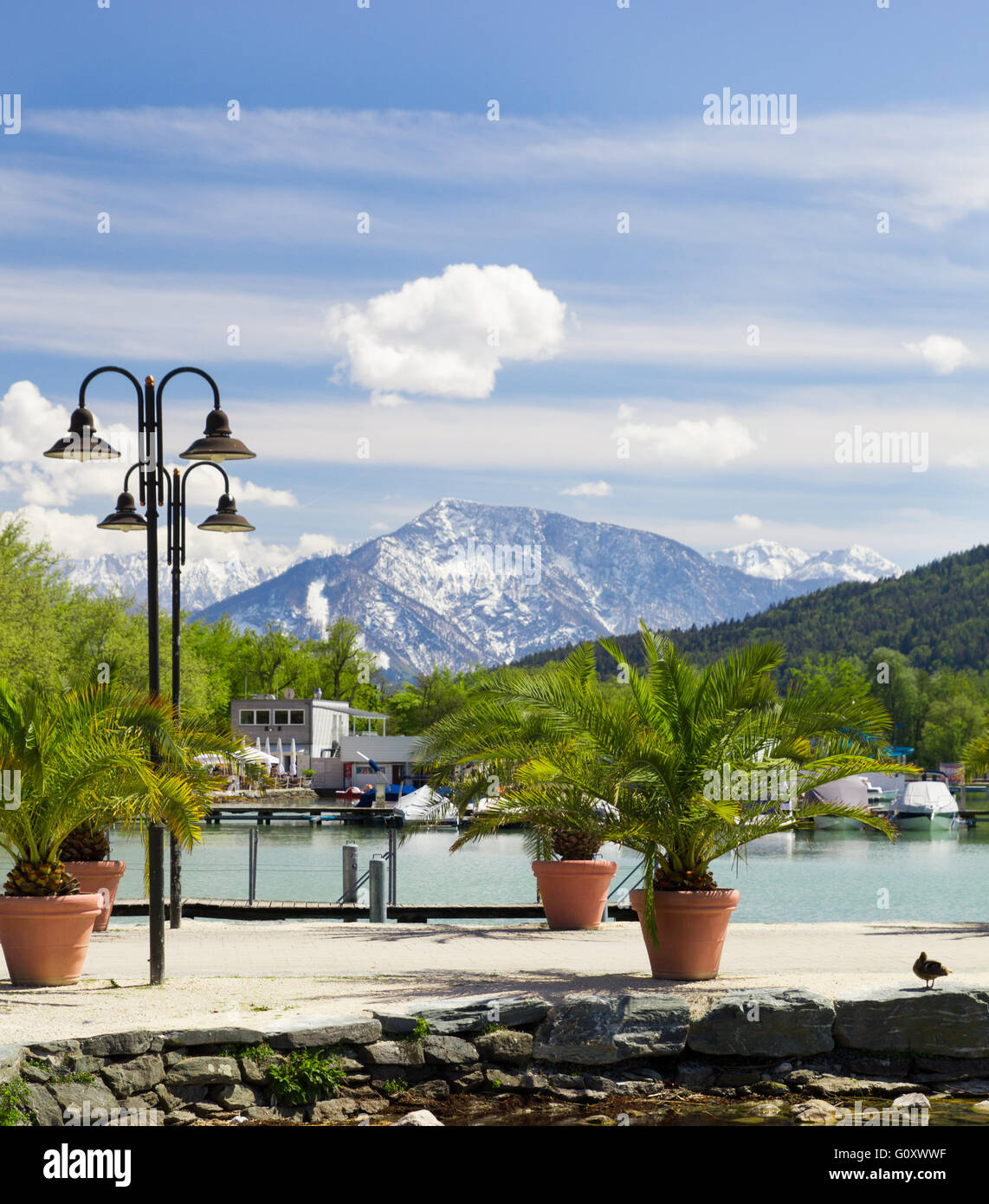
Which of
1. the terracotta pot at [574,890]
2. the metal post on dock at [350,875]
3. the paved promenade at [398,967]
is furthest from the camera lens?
the metal post on dock at [350,875]

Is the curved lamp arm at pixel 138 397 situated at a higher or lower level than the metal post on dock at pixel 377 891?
higher

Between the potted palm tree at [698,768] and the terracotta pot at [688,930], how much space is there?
1 centimetres

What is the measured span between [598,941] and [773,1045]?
519 cm

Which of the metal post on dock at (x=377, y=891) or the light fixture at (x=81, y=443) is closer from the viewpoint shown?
the light fixture at (x=81, y=443)

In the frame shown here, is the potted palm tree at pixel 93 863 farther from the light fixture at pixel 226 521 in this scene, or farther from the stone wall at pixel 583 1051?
the stone wall at pixel 583 1051

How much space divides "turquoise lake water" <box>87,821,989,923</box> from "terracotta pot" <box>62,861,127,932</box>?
3.97 m

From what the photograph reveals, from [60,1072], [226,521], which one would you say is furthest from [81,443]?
[60,1072]

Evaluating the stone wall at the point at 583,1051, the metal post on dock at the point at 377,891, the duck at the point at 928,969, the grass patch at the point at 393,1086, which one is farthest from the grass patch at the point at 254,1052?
the metal post on dock at the point at 377,891

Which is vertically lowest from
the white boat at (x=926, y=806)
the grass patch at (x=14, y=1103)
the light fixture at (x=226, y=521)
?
the white boat at (x=926, y=806)

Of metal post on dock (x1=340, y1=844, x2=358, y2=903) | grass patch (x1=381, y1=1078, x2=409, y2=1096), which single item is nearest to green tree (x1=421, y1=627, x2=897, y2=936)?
grass patch (x1=381, y1=1078, x2=409, y2=1096)

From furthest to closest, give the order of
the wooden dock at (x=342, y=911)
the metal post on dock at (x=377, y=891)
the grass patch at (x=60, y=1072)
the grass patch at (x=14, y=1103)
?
1. the wooden dock at (x=342, y=911)
2. the metal post on dock at (x=377, y=891)
3. the grass patch at (x=60, y=1072)
4. the grass patch at (x=14, y=1103)

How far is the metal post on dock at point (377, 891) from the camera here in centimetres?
1800

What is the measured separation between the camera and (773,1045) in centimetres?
1063
